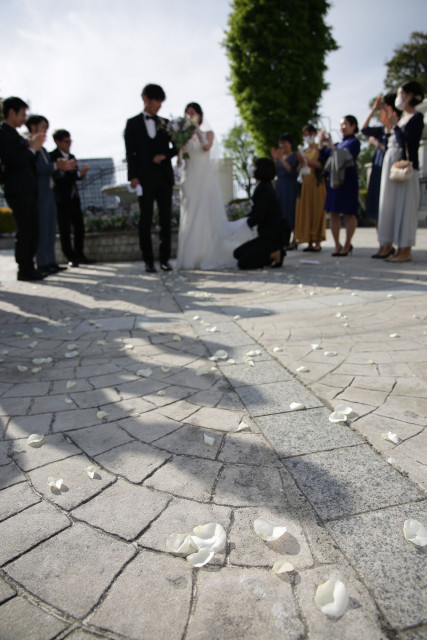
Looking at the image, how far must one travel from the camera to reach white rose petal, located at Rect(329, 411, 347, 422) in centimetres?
179

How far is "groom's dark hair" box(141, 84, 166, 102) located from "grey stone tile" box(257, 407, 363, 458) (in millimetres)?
5741

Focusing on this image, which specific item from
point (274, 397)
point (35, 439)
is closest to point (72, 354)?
point (35, 439)

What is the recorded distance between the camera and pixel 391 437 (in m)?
1.63

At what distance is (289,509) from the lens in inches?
51.1

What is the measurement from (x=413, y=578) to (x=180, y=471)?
2.59ft

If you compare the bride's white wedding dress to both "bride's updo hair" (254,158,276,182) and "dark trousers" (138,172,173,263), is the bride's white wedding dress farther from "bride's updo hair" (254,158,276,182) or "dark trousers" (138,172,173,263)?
"bride's updo hair" (254,158,276,182)

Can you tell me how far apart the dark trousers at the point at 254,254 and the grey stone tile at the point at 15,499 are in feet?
17.6

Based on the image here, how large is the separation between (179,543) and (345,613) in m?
0.46

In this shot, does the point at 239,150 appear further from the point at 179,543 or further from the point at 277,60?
the point at 179,543

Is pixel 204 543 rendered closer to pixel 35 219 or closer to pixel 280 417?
pixel 280 417

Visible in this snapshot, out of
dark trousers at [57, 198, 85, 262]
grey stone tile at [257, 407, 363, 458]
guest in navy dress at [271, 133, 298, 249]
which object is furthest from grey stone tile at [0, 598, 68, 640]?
guest in navy dress at [271, 133, 298, 249]

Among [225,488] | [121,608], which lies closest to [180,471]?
[225,488]

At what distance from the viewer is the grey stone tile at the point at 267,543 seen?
1.12 metres

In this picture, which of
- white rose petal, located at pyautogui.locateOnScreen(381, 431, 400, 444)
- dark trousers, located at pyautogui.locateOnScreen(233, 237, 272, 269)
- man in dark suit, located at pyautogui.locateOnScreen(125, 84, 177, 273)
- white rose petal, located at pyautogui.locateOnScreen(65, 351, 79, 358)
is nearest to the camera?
white rose petal, located at pyautogui.locateOnScreen(381, 431, 400, 444)
